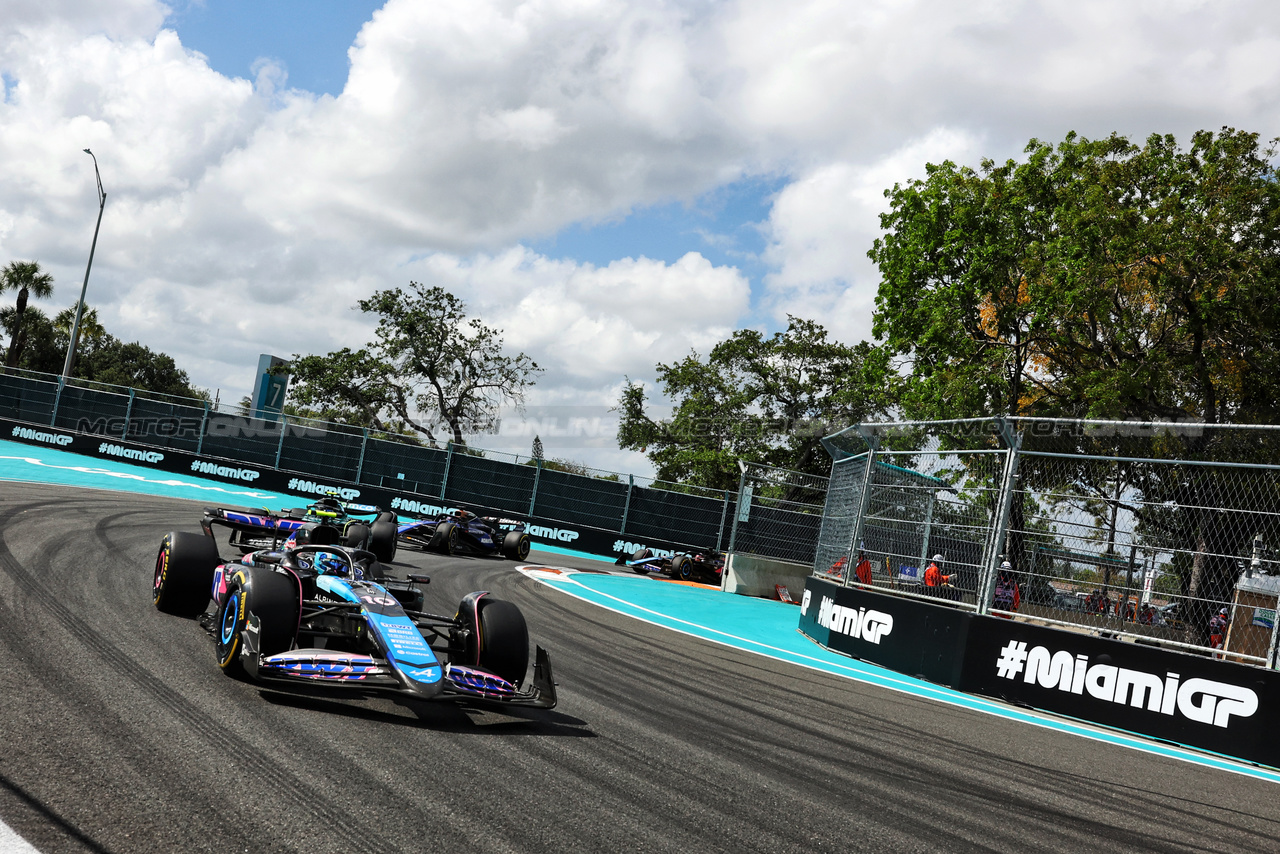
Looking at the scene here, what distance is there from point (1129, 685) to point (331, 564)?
21.8 ft

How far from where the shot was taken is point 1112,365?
61.8ft

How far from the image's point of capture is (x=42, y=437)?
2506cm

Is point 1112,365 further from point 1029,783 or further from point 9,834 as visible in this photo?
point 9,834

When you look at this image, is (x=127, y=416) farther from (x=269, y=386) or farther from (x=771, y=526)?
(x=771, y=526)

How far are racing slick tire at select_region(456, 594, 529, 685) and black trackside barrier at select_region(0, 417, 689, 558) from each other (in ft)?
59.4

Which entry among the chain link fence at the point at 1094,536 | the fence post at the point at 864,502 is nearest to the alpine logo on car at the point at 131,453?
the fence post at the point at 864,502

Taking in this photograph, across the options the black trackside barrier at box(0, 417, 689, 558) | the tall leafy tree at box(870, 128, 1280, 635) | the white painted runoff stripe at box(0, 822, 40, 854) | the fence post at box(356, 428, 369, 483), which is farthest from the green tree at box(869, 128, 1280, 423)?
the white painted runoff stripe at box(0, 822, 40, 854)

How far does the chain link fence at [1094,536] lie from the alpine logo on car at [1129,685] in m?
0.29

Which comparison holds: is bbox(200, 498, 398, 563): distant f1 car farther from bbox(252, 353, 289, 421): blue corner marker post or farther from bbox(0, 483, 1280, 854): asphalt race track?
bbox(252, 353, 289, 421): blue corner marker post

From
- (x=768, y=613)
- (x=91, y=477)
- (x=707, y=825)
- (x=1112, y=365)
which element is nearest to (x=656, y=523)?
(x=768, y=613)

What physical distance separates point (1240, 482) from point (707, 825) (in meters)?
6.22

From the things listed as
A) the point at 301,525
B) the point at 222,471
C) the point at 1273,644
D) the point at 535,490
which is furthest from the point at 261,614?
the point at 222,471

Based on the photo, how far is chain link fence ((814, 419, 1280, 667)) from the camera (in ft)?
24.6

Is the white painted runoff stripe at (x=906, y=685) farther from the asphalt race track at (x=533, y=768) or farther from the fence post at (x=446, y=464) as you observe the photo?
the fence post at (x=446, y=464)
